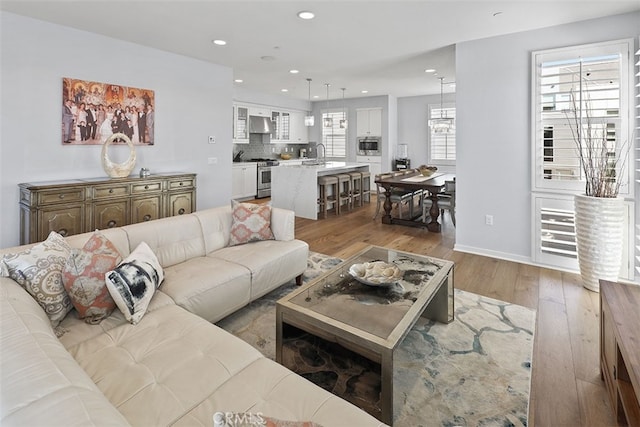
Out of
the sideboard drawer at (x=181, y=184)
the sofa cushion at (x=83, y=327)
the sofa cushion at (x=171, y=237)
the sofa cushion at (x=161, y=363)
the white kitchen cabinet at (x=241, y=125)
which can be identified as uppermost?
the white kitchen cabinet at (x=241, y=125)

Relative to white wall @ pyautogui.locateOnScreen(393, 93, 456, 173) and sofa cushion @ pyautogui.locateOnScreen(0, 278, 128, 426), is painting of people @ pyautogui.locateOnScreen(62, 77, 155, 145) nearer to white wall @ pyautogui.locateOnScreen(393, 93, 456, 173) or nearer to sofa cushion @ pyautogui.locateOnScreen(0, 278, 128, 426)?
sofa cushion @ pyautogui.locateOnScreen(0, 278, 128, 426)

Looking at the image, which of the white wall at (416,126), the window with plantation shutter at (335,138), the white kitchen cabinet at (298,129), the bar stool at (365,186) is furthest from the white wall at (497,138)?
the white kitchen cabinet at (298,129)

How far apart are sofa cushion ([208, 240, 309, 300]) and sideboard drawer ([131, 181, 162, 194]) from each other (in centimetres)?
193

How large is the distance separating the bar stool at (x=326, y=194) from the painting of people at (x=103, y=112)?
2.89 meters

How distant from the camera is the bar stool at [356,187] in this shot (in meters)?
7.33

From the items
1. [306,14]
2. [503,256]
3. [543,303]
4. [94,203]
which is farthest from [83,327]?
[503,256]

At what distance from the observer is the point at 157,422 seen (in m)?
1.15

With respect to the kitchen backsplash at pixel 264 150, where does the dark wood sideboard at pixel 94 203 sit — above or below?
below

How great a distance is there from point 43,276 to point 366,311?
1.64 metres

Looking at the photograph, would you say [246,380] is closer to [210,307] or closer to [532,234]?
[210,307]

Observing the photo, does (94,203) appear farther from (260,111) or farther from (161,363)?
(260,111)

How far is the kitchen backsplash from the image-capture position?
352 inches

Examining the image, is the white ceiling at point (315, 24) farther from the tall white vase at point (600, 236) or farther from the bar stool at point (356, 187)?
the bar stool at point (356, 187)

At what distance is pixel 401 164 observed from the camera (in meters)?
9.30
